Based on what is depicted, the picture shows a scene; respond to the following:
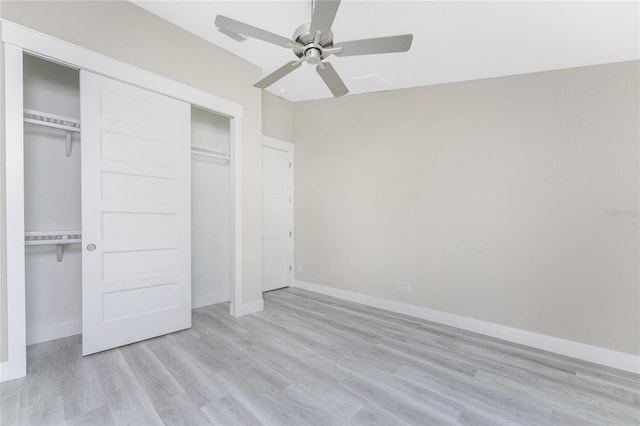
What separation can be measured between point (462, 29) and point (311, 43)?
1.51 metres

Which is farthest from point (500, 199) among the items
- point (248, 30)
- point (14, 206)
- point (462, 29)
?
point (14, 206)

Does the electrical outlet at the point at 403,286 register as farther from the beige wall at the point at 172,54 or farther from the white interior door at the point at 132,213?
the white interior door at the point at 132,213

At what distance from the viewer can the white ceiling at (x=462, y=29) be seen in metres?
2.25

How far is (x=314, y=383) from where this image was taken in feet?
7.37

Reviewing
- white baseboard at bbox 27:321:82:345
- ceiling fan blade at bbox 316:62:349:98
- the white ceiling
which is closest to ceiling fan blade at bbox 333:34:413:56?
ceiling fan blade at bbox 316:62:349:98

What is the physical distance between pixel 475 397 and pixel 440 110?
309 cm

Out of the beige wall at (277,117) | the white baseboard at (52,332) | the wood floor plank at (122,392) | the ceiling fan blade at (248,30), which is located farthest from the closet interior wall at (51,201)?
the beige wall at (277,117)

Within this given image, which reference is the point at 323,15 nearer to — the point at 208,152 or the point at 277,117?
the point at 208,152

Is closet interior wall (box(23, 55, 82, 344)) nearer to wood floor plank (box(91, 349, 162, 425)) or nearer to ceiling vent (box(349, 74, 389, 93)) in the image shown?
wood floor plank (box(91, 349, 162, 425))

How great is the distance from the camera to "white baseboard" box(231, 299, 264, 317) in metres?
3.60

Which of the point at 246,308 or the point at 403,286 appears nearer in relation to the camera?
the point at 246,308

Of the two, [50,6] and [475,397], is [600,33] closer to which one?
[475,397]

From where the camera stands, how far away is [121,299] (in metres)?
2.71

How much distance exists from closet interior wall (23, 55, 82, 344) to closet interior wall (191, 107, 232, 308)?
126 centimetres
